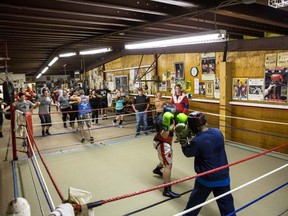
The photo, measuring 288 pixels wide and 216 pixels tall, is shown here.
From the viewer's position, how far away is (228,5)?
3.42 meters

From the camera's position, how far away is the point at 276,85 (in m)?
5.58

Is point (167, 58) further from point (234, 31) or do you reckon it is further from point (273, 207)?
point (273, 207)

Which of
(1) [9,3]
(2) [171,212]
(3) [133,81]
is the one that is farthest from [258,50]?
(3) [133,81]

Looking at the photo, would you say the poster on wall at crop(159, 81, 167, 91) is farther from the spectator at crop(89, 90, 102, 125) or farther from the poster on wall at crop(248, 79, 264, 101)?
the poster on wall at crop(248, 79, 264, 101)

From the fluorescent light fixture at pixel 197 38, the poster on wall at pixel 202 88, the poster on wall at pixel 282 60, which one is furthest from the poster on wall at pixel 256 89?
the fluorescent light fixture at pixel 197 38

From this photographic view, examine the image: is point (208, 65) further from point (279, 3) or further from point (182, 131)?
point (182, 131)

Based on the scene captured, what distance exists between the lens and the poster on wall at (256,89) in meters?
5.91

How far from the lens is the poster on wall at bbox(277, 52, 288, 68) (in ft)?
17.5

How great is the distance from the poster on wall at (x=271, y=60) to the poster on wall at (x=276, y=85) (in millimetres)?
120

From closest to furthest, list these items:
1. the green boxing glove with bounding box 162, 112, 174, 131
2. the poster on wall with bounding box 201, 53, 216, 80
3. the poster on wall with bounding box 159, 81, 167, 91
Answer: the green boxing glove with bounding box 162, 112, 174, 131 → the poster on wall with bounding box 201, 53, 216, 80 → the poster on wall with bounding box 159, 81, 167, 91

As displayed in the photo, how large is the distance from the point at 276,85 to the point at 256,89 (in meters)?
0.52

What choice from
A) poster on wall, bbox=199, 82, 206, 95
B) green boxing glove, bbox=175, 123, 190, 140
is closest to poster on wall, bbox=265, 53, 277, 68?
poster on wall, bbox=199, 82, 206, 95

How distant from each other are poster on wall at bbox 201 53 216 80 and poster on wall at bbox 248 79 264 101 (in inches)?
48.7

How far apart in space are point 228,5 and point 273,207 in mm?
2996
